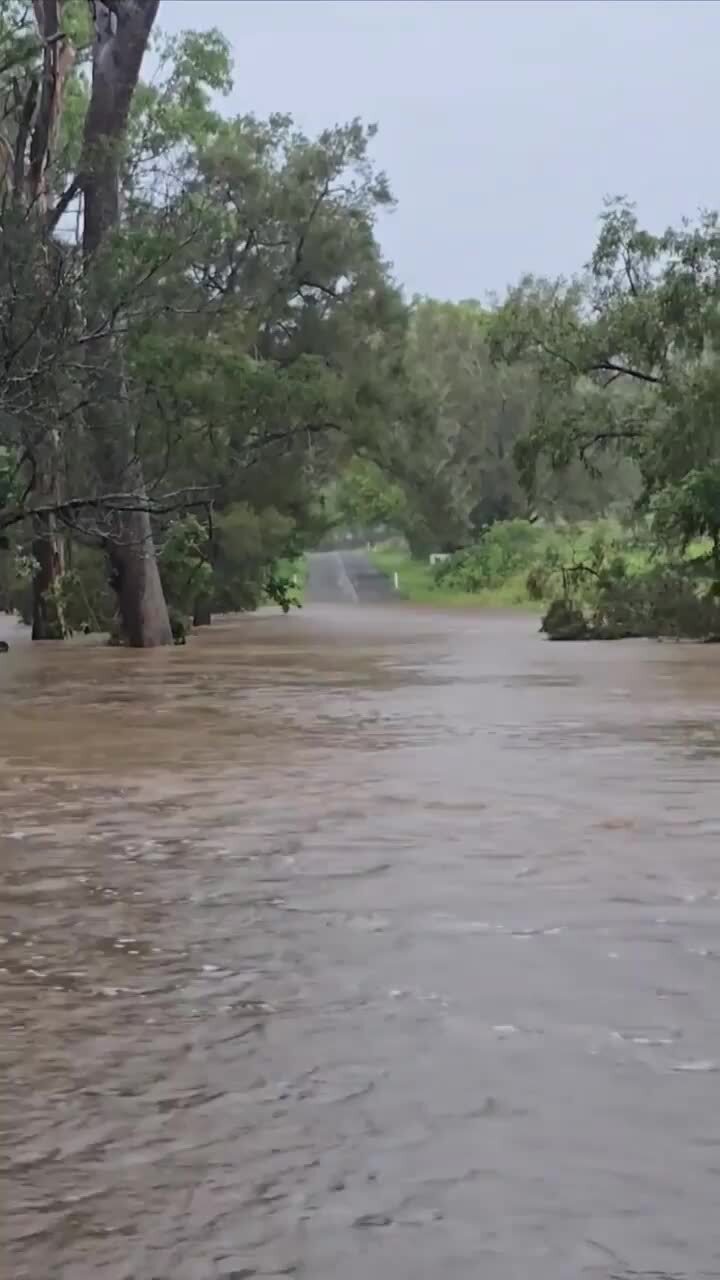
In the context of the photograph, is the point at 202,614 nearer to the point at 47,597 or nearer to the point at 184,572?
the point at 184,572

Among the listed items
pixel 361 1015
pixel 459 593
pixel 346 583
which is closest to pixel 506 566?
pixel 459 593

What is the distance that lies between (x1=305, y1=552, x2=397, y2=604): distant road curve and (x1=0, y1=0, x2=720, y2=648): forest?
18013 millimetres

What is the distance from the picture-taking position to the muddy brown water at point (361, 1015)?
3895mm

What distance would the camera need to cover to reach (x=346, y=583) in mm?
80750

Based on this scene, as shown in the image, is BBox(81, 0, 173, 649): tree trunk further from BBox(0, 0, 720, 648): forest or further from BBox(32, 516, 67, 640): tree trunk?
BBox(32, 516, 67, 640): tree trunk

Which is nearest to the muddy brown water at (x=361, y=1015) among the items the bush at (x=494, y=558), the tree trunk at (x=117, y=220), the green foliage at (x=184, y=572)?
the tree trunk at (x=117, y=220)

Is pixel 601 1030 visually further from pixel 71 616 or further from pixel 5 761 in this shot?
pixel 71 616

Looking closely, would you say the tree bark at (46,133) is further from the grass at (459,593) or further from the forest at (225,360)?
the grass at (459,593)

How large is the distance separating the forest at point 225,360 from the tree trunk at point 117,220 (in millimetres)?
52

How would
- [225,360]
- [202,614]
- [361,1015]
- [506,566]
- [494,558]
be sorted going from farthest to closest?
[494,558] < [506,566] < [202,614] < [225,360] < [361,1015]

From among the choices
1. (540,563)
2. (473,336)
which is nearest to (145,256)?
(540,563)

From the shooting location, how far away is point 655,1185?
13.4 feet

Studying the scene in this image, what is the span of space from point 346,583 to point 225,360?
45.7 m

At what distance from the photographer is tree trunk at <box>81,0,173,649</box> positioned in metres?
30.5
